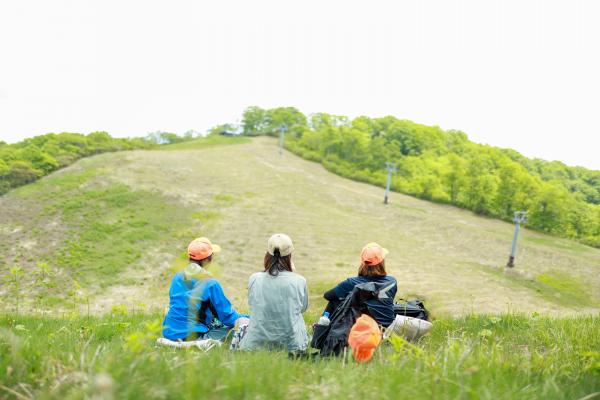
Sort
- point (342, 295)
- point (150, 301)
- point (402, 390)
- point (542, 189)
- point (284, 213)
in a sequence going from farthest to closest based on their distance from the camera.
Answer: point (542, 189) → point (284, 213) → point (150, 301) → point (342, 295) → point (402, 390)

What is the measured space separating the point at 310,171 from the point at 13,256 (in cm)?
2925

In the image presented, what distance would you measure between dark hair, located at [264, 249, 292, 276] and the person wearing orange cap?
27.5 inches

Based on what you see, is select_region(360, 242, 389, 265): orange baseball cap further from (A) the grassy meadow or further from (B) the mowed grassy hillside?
(B) the mowed grassy hillside

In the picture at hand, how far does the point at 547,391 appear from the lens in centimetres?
217

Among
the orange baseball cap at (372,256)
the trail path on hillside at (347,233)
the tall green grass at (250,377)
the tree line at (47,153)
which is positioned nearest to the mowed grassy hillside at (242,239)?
the trail path on hillside at (347,233)

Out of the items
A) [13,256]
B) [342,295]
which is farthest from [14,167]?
[342,295]

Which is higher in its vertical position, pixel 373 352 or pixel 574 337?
pixel 574 337

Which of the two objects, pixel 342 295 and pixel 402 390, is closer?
pixel 402 390

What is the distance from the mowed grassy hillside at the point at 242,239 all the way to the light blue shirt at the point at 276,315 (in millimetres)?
9496

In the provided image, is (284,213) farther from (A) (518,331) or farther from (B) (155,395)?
(B) (155,395)

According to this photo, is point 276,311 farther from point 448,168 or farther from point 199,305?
point 448,168

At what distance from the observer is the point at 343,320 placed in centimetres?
471

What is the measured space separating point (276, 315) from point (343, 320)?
2.45 feet

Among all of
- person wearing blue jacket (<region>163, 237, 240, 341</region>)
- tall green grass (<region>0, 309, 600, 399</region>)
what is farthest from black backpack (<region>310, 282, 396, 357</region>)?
tall green grass (<region>0, 309, 600, 399</region>)
